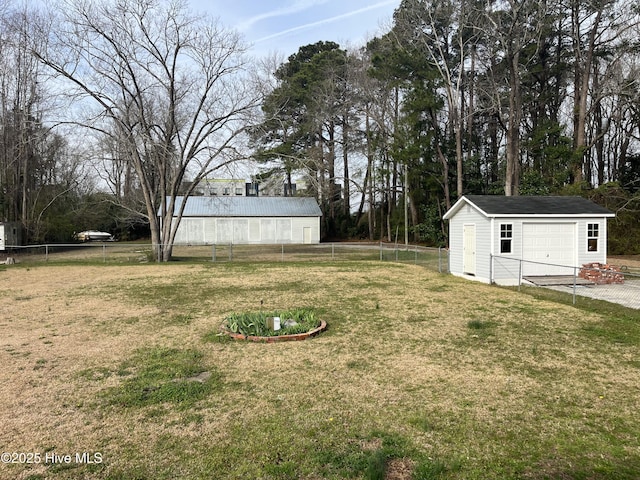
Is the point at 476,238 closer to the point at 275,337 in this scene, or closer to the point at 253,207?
the point at 275,337

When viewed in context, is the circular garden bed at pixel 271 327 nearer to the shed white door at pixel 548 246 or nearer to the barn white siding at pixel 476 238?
the barn white siding at pixel 476 238

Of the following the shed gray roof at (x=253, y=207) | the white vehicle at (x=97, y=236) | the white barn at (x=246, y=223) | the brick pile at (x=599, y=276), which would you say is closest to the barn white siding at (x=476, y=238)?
the brick pile at (x=599, y=276)

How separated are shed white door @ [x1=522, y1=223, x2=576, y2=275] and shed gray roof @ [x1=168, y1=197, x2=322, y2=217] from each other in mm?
27342

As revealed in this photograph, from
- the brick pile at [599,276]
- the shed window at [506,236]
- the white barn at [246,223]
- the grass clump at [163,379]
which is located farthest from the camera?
the white barn at [246,223]

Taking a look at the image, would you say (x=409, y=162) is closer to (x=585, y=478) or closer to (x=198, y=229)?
(x=198, y=229)

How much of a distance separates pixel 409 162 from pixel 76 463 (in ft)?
105

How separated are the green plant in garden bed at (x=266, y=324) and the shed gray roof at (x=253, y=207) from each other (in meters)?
31.7

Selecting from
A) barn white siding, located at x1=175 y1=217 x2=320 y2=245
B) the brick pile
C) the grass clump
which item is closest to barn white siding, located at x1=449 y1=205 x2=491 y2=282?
the brick pile

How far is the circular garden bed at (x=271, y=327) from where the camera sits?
7.14 meters

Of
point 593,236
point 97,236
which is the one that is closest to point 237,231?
point 97,236

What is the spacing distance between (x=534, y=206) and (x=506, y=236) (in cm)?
180

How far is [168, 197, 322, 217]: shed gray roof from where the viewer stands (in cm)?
3916

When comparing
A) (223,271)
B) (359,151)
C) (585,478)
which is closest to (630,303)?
(585,478)

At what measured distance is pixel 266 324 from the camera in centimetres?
755
